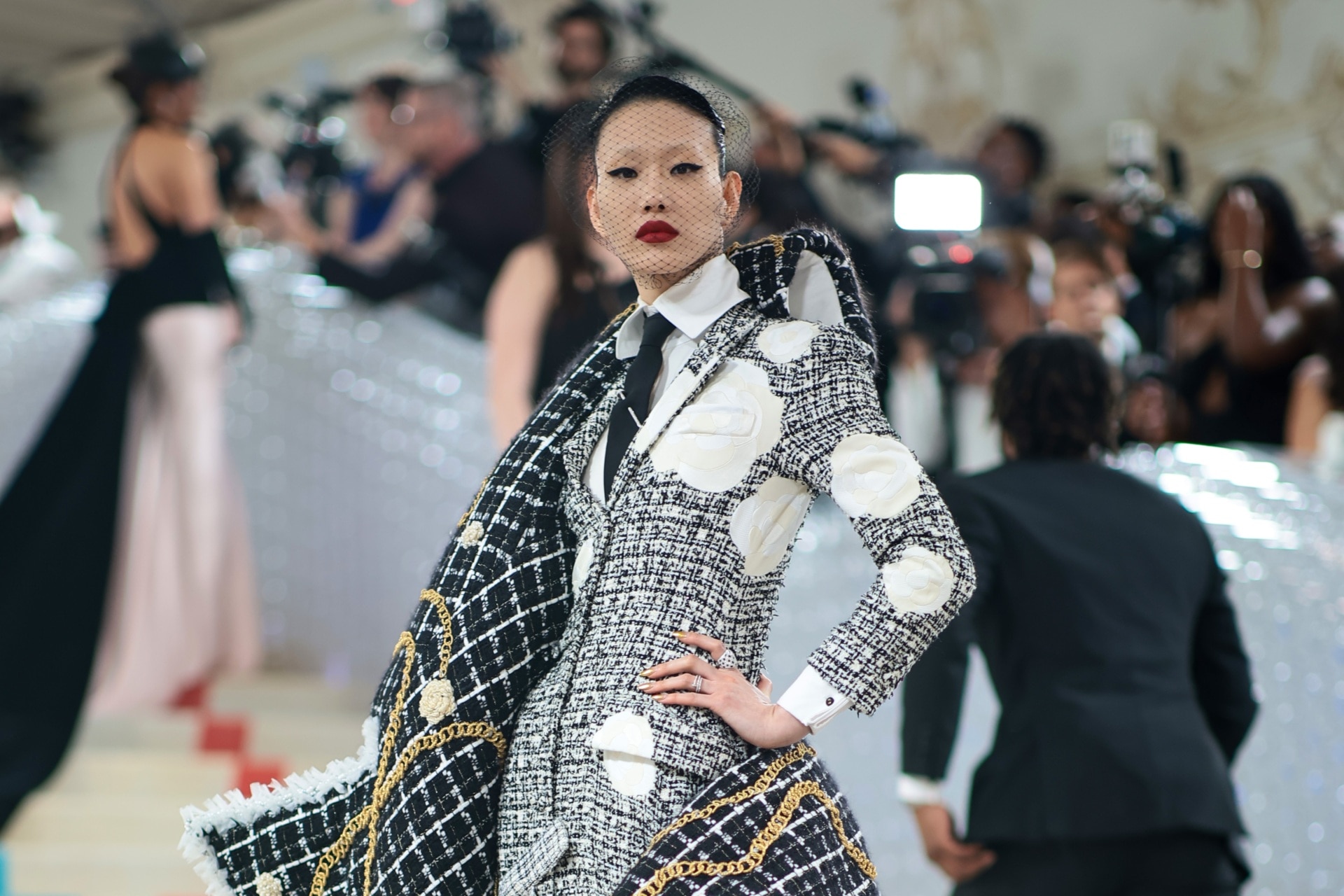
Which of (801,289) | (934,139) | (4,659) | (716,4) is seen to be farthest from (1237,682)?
(716,4)

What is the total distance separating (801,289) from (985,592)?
846mm

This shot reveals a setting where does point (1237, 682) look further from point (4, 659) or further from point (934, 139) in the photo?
point (934, 139)

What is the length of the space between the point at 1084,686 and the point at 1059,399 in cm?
42

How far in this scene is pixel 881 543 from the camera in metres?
1.23

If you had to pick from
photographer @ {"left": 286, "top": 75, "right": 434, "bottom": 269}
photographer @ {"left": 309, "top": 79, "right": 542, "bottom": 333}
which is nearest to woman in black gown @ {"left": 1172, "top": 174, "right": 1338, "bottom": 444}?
photographer @ {"left": 309, "top": 79, "right": 542, "bottom": 333}

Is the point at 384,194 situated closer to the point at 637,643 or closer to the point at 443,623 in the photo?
the point at 443,623

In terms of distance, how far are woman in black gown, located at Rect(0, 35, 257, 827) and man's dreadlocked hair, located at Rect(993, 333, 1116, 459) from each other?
9.29 feet

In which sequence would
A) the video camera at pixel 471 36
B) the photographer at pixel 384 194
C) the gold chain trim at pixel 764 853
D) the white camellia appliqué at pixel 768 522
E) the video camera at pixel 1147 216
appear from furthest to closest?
the photographer at pixel 384 194
the video camera at pixel 471 36
the video camera at pixel 1147 216
the white camellia appliqué at pixel 768 522
the gold chain trim at pixel 764 853

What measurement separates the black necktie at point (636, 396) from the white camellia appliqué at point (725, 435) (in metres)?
0.06

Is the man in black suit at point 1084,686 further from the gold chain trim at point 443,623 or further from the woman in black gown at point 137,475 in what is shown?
the woman in black gown at point 137,475

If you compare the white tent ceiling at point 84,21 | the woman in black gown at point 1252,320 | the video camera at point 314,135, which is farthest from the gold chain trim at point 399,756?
the white tent ceiling at point 84,21

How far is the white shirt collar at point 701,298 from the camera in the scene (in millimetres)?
1355

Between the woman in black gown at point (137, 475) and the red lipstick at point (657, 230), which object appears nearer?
the red lipstick at point (657, 230)

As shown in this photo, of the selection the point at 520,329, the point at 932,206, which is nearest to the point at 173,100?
the point at 520,329
